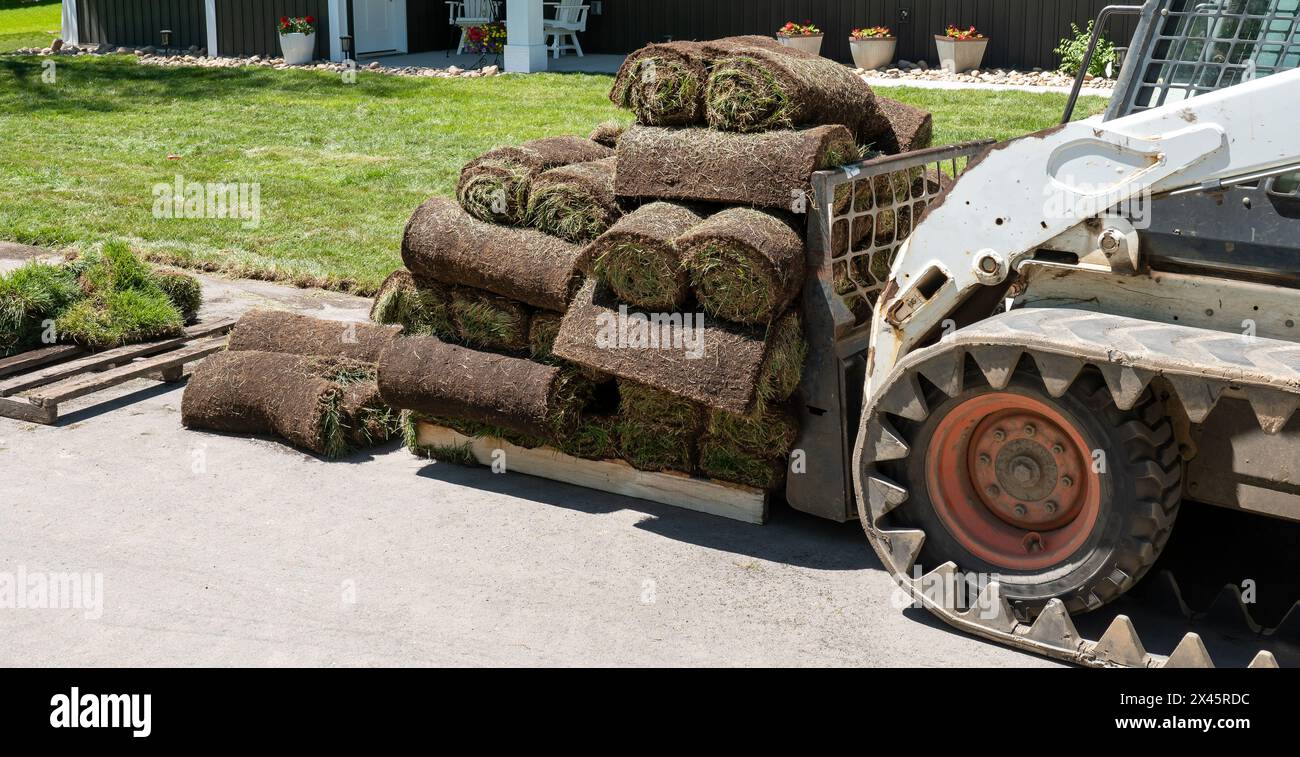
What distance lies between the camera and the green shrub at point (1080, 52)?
1978cm

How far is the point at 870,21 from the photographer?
2334 centimetres

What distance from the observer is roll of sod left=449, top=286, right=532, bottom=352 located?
7.25m

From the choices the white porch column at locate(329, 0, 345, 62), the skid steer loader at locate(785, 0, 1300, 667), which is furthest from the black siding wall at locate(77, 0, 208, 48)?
the skid steer loader at locate(785, 0, 1300, 667)

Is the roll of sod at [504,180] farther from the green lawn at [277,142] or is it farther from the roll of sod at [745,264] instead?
the green lawn at [277,142]

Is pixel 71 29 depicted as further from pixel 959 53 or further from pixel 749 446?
pixel 749 446

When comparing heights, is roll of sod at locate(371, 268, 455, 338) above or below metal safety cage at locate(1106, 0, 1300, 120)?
below

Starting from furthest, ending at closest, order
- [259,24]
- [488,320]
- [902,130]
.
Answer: [259,24]
[902,130]
[488,320]

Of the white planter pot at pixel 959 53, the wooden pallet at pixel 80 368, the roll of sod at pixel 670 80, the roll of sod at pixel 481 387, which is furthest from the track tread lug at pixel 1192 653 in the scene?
the white planter pot at pixel 959 53

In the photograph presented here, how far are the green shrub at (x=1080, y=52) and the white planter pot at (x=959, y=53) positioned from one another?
118cm

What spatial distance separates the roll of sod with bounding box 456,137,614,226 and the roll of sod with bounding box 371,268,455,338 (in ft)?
1.63

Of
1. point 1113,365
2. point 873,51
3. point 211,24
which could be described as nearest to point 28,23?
point 211,24

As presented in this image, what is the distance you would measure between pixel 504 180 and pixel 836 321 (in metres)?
2.05

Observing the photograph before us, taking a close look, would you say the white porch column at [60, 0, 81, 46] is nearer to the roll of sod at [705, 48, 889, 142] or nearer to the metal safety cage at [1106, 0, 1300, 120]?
the roll of sod at [705, 48, 889, 142]

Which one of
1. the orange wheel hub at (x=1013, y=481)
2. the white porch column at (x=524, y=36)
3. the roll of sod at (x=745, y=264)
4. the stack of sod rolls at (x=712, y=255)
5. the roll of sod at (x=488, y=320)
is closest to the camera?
the orange wheel hub at (x=1013, y=481)
